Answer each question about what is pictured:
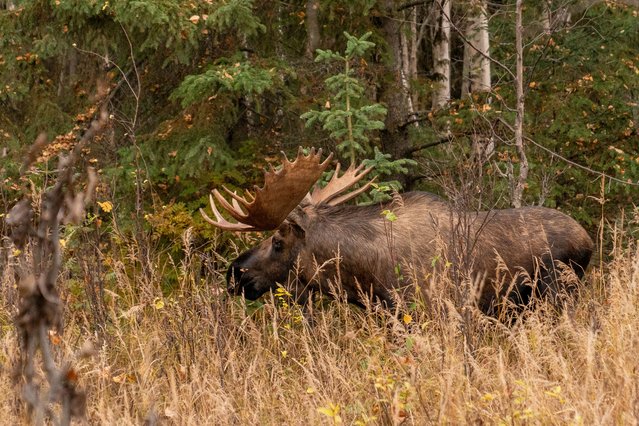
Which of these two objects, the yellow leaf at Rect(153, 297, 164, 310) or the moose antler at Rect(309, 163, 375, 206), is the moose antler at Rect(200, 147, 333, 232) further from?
the yellow leaf at Rect(153, 297, 164, 310)

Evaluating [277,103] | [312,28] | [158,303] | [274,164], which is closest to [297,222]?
[158,303]

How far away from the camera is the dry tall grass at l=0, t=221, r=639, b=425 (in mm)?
4465

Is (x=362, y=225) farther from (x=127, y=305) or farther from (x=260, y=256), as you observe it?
(x=127, y=305)

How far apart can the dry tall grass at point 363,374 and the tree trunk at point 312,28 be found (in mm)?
3490

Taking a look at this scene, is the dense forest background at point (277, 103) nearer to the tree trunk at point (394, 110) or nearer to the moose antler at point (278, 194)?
the tree trunk at point (394, 110)

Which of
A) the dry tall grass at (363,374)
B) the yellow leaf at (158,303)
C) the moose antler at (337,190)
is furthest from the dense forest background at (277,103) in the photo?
the dry tall grass at (363,374)

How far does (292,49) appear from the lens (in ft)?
34.4

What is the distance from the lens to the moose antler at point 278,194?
23.4 feet

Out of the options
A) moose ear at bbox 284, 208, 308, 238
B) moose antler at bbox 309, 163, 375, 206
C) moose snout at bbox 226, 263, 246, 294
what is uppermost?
moose antler at bbox 309, 163, 375, 206

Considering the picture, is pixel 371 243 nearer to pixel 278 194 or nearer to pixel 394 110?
pixel 278 194

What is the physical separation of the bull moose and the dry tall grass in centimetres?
40

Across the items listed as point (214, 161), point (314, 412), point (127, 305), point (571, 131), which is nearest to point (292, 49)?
point (214, 161)

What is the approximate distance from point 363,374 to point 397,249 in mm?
1719

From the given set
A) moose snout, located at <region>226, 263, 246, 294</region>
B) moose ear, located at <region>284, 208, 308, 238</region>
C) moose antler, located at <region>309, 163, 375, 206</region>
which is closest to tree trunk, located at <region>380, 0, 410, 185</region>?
moose antler, located at <region>309, 163, 375, 206</region>
